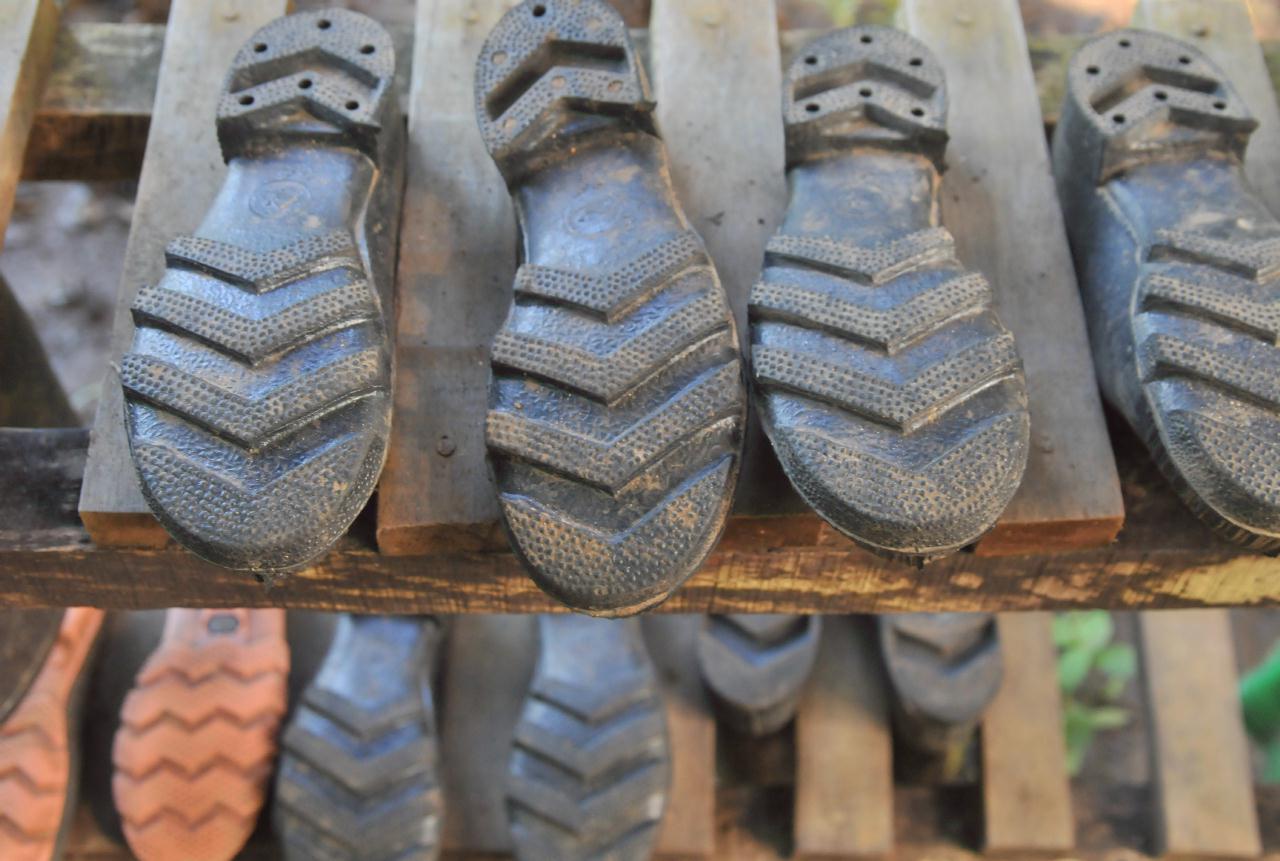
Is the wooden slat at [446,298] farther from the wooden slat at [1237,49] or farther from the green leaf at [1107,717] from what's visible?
the green leaf at [1107,717]

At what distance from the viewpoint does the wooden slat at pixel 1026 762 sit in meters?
1.68

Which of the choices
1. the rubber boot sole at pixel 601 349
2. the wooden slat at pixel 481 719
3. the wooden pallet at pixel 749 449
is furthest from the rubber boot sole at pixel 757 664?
the rubber boot sole at pixel 601 349

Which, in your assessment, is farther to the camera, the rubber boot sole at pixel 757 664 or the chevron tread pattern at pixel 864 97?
→ the rubber boot sole at pixel 757 664

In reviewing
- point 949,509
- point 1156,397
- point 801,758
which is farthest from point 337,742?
point 1156,397

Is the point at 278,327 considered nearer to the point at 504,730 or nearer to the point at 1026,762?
the point at 504,730

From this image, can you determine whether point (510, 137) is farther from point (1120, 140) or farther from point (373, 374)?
point (1120, 140)

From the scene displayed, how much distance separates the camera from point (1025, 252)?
46.8 inches

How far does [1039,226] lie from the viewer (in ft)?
3.95

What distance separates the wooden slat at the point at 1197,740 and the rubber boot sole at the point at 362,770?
105 cm

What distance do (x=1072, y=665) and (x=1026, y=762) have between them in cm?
67

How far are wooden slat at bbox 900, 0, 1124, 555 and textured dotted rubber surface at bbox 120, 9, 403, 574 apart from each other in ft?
1.78

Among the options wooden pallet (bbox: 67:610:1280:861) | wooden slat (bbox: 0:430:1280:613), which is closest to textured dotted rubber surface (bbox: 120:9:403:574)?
wooden slat (bbox: 0:430:1280:613)

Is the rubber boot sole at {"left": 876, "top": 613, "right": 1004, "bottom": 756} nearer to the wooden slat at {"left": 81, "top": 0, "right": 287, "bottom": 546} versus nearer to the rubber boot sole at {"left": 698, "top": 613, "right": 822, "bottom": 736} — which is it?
the rubber boot sole at {"left": 698, "top": 613, "right": 822, "bottom": 736}

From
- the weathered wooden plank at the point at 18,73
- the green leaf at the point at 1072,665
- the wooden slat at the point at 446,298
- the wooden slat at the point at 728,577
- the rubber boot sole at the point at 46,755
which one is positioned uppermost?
the weathered wooden plank at the point at 18,73
